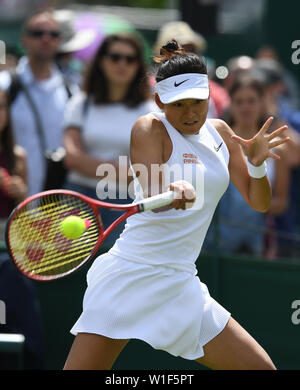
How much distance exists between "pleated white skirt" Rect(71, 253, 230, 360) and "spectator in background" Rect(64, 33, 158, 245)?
Result: 5.47ft

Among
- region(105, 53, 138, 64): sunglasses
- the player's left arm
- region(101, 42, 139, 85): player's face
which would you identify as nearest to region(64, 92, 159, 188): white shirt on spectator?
region(101, 42, 139, 85): player's face

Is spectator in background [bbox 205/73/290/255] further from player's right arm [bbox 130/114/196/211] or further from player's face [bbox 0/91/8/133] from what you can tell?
player's right arm [bbox 130/114/196/211]

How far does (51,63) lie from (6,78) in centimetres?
40

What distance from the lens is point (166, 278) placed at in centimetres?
364

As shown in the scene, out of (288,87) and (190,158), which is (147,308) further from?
(288,87)

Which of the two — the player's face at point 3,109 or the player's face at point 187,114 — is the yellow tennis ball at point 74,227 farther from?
the player's face at point 3,109

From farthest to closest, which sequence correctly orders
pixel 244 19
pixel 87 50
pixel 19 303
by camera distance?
pixel 244 19, pixel 87 50, pixel 19 303

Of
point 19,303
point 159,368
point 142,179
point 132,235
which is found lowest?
point 159,368

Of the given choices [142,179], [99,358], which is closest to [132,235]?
[142,179]

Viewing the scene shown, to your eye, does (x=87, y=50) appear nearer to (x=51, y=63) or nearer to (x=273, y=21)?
(x=51, y=63)

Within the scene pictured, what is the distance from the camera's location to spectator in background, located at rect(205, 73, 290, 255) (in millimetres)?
5430

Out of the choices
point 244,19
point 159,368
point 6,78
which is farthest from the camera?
point 244,19

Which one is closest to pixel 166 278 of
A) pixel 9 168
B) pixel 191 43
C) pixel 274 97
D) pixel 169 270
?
pixel 169 270

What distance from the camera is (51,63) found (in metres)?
6.24
